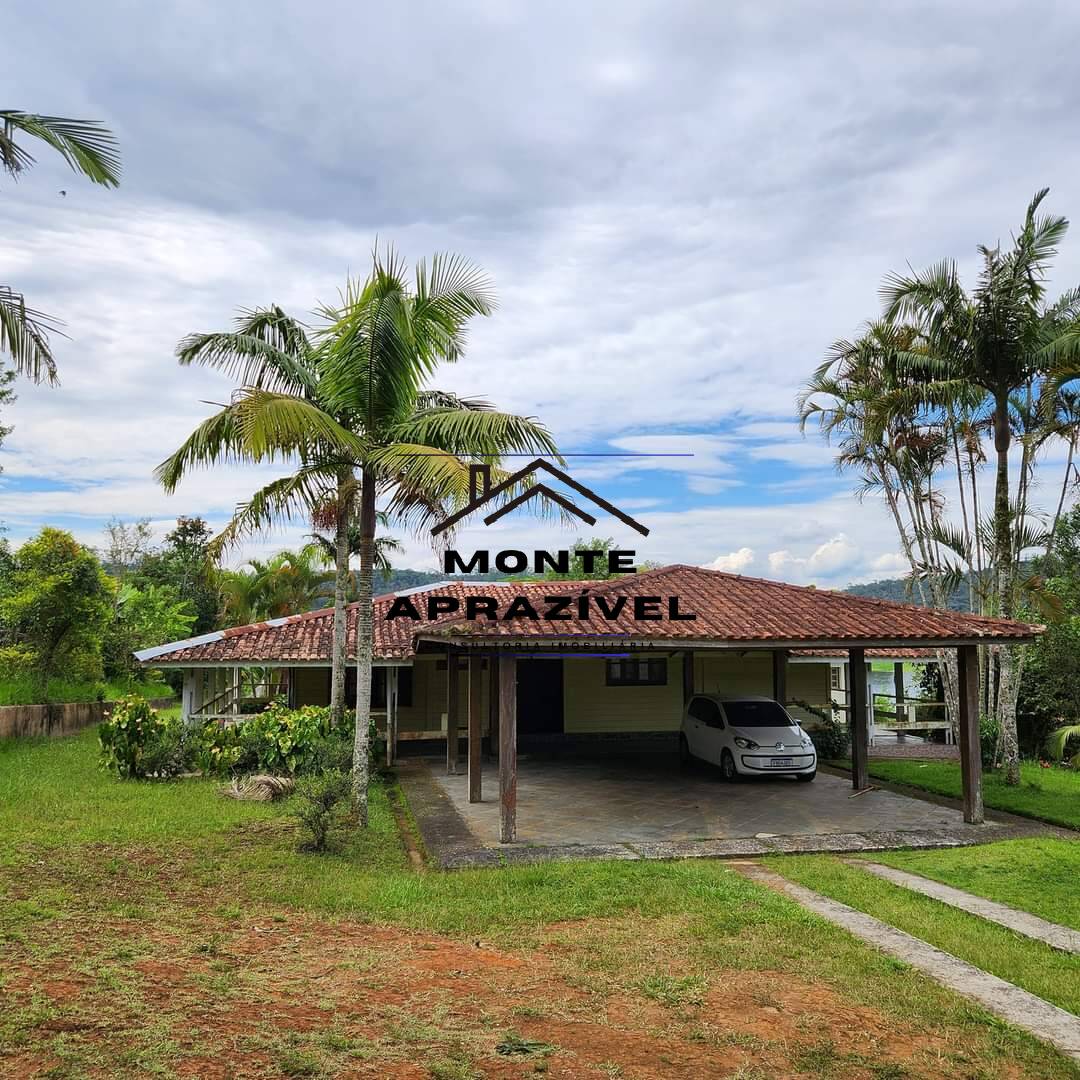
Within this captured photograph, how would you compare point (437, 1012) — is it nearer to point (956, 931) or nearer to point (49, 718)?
point (956, 931)

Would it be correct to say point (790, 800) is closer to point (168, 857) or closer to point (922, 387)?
point (922, 387)

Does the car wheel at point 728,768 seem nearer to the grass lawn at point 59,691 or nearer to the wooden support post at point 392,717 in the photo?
the wooden support post at point 392,717

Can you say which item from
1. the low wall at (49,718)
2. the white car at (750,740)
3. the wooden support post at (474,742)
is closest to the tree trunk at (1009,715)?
the white car at (750,740)

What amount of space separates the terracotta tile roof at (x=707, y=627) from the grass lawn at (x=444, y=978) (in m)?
3.01

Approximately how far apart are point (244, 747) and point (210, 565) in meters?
4.56

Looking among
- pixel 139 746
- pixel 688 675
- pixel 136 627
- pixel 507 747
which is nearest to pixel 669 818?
pixel 507 747

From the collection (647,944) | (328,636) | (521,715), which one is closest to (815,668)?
(521,715)

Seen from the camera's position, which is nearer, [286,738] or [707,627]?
[707,627]

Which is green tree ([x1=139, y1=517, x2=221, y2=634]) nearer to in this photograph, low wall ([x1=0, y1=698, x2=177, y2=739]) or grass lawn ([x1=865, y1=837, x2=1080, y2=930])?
low wall ([x1=0, y1=698, x2=177, y2=739])

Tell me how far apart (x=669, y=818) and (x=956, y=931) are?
5579mm

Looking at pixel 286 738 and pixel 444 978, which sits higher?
pixel 286 738

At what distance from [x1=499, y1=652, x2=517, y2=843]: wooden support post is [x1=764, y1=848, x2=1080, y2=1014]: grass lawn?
126 inches

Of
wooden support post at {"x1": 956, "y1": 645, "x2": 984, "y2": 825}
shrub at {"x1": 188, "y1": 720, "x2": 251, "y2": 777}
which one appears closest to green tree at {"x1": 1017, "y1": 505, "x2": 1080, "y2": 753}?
wooden support post at {"x1": 956, "y1": 645, "x2": 984, "y2": 825}

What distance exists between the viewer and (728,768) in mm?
15953
